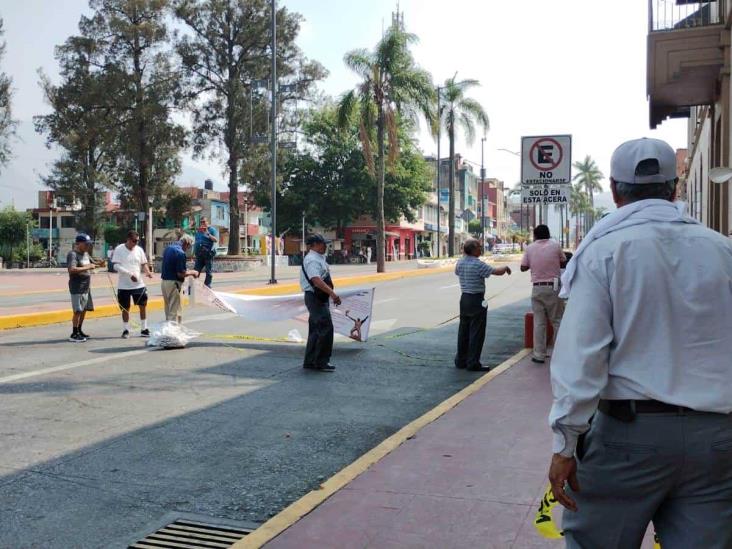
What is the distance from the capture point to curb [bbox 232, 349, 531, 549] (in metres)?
3.87

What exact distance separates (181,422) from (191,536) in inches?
101

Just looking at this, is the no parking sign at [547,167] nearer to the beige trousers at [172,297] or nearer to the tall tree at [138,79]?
the beige trousers at [172,297]

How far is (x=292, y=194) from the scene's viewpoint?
61.9 metres

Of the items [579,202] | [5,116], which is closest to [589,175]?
[579,202]

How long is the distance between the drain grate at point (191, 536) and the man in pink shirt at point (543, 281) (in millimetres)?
6218

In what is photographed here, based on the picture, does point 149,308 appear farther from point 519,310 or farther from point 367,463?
point 367,463

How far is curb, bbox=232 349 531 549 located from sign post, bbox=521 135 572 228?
529 centimetres

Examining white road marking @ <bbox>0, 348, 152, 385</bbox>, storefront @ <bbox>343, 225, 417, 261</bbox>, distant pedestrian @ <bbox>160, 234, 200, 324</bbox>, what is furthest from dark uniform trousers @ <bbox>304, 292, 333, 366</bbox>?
storefront @ <bbox>343, 225, 417, 261</bbox>

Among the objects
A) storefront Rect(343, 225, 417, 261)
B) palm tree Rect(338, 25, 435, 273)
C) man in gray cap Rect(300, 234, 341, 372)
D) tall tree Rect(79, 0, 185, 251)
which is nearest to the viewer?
man in gray cap Rect(300, 234, 341, 372)

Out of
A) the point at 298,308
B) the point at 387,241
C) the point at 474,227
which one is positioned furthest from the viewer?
the point at 474,227

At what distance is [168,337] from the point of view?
10789 millimetres

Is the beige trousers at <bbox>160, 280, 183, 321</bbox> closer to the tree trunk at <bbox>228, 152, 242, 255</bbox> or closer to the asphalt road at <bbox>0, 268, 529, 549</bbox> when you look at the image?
the asphalt road at <bbox>0, 268, 529, 549</bbox>

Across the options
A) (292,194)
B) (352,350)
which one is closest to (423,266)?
(292,194)

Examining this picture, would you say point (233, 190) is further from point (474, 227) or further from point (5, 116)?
point (474, 227)
